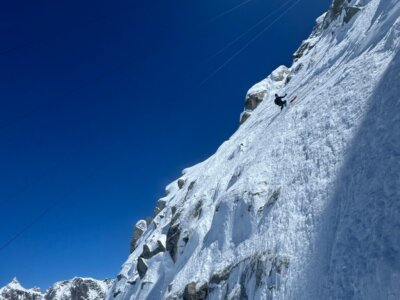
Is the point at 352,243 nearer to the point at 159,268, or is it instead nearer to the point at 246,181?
the point at 246,181

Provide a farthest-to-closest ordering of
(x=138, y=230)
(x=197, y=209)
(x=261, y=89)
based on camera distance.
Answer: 1. (x=138, y=230)
2. (x=261, y=89)
3. (x=197, y=209)

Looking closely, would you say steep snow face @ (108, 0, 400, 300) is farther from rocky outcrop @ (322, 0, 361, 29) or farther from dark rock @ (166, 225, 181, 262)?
rocky outcrop @ (322, 0, 361, 29)

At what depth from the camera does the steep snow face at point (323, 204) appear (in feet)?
34.8

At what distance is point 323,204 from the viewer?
46.2 ft

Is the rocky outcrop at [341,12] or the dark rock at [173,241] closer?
the dark rock at [173,241]

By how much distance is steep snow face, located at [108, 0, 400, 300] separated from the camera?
10.6m

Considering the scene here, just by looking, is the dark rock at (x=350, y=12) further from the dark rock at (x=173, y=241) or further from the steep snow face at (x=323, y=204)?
the dark rock at (x=173, y=241)

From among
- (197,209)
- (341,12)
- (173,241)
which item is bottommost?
(173,241)

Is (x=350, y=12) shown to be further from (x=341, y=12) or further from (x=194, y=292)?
(x=194, y=292)

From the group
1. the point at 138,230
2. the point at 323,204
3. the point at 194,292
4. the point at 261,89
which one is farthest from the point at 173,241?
the point at 138,230

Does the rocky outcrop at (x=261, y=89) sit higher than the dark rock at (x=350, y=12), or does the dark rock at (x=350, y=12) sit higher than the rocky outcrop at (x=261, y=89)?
the rocky outcrop at (x=261, y=89)

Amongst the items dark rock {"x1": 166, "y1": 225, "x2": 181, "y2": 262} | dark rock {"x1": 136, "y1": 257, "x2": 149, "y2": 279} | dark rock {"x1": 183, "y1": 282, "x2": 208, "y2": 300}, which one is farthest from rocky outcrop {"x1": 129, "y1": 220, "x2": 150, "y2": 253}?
dark rock {"x1": 183, "y1": 282, "x2": 208, "y2": 300}

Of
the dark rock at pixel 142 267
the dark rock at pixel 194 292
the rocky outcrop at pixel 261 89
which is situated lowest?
the dark rock at pixel 194 292

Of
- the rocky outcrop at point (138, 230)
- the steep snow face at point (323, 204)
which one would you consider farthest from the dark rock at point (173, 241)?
the rocky outcrop at point (138, 230)
